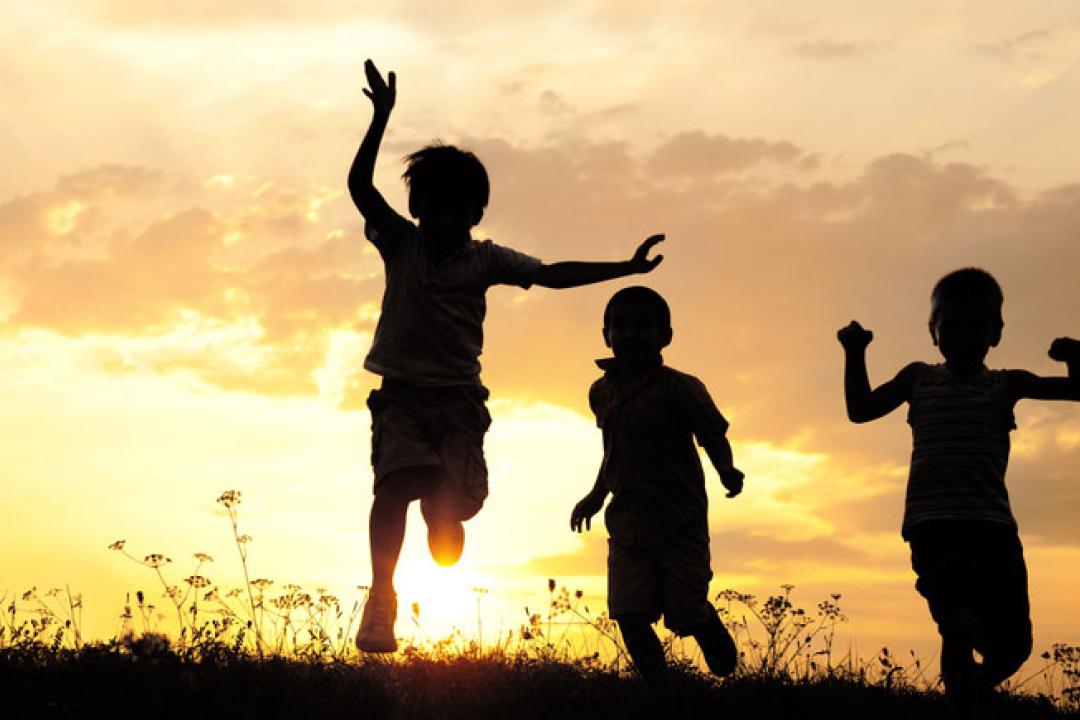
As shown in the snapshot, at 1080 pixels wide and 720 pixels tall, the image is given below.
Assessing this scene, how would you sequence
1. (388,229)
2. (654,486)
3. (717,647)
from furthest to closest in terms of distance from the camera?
(717,647) → (654,486) → (388,229)

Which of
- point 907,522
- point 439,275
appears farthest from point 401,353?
point 907,522

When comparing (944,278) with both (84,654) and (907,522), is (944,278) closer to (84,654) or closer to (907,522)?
(907,522)

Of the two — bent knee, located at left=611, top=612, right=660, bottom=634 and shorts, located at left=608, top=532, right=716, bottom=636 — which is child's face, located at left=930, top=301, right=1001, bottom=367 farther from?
bent knee, located at left=611, top=612, right=660, bottom=634

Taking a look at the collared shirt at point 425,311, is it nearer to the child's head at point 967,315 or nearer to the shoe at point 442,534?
the shoe at point 442,534

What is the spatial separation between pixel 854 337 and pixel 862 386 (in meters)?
0.31

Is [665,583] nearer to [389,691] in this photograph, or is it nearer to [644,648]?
[644,648]

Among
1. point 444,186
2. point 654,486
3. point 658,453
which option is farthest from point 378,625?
point 444,186

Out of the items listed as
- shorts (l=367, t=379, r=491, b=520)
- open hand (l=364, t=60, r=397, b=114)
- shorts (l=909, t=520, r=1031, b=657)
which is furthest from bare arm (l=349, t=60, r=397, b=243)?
shorts (l=909, t=520, r=1031, b=657)

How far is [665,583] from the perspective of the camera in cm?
873

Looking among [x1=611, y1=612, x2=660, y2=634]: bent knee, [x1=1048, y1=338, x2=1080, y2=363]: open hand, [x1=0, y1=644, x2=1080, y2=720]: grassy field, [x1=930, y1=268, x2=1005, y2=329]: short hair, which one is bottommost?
[x1=0, y1=644, x2=1080, y2=720]: grassy field

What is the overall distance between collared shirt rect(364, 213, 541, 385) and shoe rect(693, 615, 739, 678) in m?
2.27

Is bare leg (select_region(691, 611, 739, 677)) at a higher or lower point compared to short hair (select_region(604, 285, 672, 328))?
lower

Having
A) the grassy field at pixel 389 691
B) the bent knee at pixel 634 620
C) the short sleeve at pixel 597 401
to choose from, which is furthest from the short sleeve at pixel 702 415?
the grassy field at pixel 389 691

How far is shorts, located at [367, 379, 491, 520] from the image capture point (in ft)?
27.0
